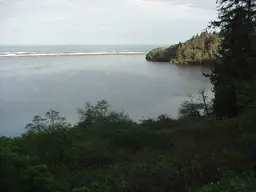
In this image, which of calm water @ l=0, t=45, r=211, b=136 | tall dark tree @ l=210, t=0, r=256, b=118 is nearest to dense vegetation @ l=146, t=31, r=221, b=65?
calm water @ l=0, t=45, r=211, b=136

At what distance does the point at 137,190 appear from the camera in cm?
616

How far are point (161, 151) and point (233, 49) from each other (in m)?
7.56

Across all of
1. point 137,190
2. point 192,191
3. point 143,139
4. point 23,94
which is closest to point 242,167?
point 192,191

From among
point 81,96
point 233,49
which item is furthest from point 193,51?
point 233,49

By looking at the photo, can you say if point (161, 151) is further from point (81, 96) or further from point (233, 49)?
point (81, 96)

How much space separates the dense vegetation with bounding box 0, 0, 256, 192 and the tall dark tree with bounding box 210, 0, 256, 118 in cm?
4

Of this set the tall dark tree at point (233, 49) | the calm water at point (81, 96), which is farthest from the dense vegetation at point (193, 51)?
the tall dark tree at point (233, 49)

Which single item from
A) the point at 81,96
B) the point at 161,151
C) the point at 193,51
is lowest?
the point at 81,96

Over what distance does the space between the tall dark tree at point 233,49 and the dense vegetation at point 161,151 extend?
0.13 ft

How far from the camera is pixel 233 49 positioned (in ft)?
50.1

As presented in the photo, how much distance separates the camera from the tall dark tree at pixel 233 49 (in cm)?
1477

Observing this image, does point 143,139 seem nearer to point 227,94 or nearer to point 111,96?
point 227,94

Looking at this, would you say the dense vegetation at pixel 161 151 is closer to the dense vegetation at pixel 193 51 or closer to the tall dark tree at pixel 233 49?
the tall dark tree at pixel 233 49

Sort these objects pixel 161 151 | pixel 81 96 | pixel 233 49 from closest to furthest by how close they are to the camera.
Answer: pixel 161 151
pixel 233 49
pixel 81 96
